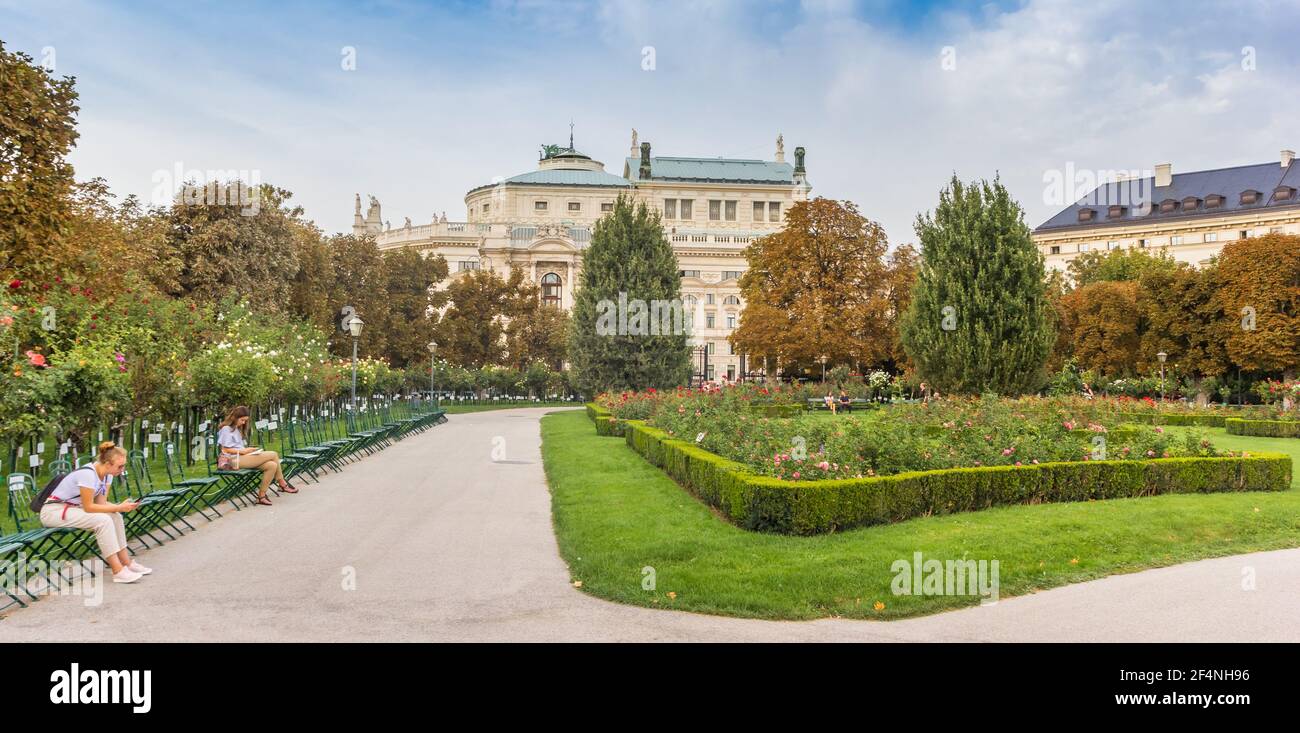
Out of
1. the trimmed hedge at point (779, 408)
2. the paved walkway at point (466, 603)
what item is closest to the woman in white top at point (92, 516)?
the paved walkway at point (466, 603)

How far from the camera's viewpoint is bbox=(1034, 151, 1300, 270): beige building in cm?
7494

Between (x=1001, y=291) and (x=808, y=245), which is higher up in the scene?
(x=808, y=245)

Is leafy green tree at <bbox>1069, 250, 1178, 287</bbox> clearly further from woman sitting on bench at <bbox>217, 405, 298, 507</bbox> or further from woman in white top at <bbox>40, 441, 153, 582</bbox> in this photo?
woman in white top at <bbox>40, 441, 153, 582</bbox>

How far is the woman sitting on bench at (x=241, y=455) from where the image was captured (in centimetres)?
1364

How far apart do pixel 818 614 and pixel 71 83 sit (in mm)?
17069

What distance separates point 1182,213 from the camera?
7931 cm

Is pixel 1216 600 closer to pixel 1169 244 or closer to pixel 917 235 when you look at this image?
pixel 917 235

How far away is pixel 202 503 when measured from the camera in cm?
1290

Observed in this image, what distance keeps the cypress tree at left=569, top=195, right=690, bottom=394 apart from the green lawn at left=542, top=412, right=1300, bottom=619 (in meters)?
21.6

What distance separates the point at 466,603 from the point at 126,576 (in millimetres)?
3403

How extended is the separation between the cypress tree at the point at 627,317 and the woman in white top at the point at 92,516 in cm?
2639

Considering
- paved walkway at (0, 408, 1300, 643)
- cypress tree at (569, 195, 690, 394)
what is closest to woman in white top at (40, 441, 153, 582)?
paved walkway at (0, 408, 1300, 643)

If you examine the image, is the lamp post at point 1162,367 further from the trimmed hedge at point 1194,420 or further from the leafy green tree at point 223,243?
the leafy green tree at point 223,243

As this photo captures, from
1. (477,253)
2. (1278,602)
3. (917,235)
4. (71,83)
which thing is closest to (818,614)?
(1278,602)
